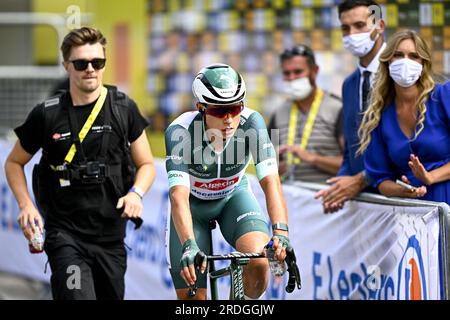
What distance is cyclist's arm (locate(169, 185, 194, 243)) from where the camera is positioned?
6.24 metres

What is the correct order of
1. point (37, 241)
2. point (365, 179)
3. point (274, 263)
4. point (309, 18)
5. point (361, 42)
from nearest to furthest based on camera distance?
point (274, 263) < point (37, 241) < point (365, 179) < point (361, 42) < point (309, 18)

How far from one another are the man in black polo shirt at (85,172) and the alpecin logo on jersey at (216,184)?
67cm

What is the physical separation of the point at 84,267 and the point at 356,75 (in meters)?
2.58

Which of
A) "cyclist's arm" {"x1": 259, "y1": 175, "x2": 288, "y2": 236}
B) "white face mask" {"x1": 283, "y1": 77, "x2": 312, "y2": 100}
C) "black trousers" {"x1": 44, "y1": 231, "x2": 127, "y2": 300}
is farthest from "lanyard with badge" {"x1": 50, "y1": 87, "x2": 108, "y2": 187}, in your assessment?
"white face mask" {"x1": 283, "y1": 77, "x2": 312, "y2": 100}

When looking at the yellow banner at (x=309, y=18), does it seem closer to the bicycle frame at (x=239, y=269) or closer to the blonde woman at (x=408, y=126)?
the blonde woman at (x=408, y=126)

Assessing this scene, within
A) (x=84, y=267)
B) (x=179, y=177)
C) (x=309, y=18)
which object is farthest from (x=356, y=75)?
(x=309, y=18)

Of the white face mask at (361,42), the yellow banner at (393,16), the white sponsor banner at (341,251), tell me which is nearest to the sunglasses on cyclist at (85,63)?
the white face mask at (361,42)

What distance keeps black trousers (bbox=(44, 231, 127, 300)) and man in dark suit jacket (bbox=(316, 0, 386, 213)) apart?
1.68m

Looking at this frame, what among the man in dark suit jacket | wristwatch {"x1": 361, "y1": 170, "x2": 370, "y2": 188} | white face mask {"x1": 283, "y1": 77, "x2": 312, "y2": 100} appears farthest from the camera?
white face mask {"x1": 283, "y1": 77, "x2": 312, "y2": 100}

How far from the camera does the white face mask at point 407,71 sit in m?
7.29

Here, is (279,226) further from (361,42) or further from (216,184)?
(361,42)

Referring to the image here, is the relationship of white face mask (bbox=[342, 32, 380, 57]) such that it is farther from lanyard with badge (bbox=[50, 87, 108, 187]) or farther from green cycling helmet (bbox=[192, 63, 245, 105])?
green cycling helmet (bbox=[192, 63, 245, 105])

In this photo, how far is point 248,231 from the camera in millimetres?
6699

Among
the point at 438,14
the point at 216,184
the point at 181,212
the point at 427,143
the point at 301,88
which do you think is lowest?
the point at 181,212
